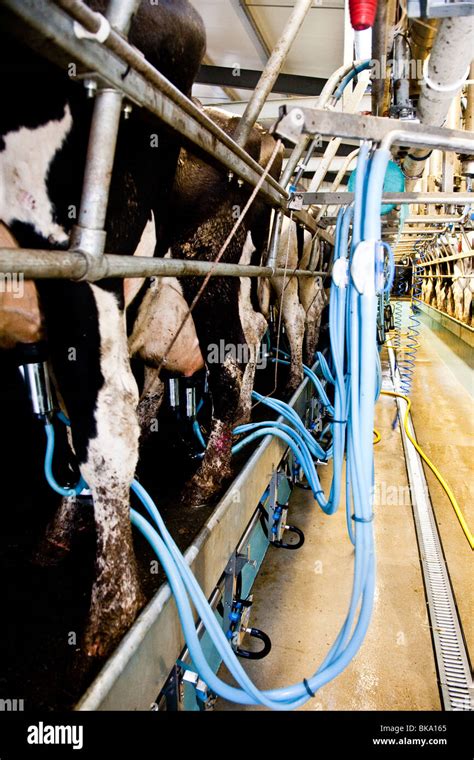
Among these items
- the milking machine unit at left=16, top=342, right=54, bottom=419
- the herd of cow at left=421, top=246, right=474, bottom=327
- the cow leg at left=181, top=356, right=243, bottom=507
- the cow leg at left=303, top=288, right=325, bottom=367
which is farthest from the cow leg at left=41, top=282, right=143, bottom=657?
the herd of cow at left=421, top=246, right=474, bottom=327

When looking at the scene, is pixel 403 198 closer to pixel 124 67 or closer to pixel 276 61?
pixel 276 61

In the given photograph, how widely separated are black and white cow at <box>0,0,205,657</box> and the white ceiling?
357 centimetres

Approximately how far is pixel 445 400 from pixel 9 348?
18.3 ft

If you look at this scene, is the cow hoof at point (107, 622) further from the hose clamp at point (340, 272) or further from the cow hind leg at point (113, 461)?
the hose clamp at point (340, 272)

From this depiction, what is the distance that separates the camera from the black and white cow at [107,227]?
1.05 metres

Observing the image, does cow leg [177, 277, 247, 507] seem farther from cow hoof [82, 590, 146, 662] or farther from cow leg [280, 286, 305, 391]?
cow leg [280, 286, 305, 391]

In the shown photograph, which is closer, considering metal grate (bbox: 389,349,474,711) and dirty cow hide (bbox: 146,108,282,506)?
metal grate (bbox: 389,349,474,711)

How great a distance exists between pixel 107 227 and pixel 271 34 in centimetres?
484

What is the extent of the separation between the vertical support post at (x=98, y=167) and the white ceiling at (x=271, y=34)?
412cm

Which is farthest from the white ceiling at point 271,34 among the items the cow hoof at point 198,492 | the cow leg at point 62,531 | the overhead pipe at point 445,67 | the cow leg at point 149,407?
the cow leg at point 62,531

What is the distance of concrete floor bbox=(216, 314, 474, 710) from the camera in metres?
1.79

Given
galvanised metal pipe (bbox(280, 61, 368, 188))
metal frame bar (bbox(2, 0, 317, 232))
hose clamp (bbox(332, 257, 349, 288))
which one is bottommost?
hose clamp (bbox(332, 257, 349, 288))

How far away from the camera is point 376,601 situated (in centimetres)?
226
